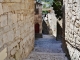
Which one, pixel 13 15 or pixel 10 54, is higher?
pixel 13 15

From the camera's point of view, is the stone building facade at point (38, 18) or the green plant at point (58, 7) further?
the stone building facade at point (38, 18)

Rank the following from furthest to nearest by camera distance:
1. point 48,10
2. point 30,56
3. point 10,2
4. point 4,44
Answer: point 48,10 < point 30,56 < point 10,2 < point 4,44

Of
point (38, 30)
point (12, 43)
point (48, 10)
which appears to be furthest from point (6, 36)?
point (48, 10)

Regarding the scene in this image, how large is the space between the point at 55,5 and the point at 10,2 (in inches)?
266

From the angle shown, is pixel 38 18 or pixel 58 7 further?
pixel 38 18

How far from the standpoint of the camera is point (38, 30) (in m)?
12.6

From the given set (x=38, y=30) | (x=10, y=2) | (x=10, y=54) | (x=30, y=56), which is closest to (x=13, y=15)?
(x=10, y=2)

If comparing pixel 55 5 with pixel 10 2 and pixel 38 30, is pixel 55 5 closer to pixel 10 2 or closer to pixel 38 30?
pixel 38 30

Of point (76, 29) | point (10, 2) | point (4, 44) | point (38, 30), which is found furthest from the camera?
point (38, 30)

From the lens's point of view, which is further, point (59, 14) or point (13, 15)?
point (59, 14)

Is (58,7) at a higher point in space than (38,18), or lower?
higher

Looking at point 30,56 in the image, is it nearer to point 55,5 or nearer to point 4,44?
point 4,44

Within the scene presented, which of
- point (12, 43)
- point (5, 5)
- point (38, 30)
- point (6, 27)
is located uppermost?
point (5, 5)

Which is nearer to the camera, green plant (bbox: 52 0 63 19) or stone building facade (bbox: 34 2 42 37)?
green plant (bbox: 52 0 63 19)
